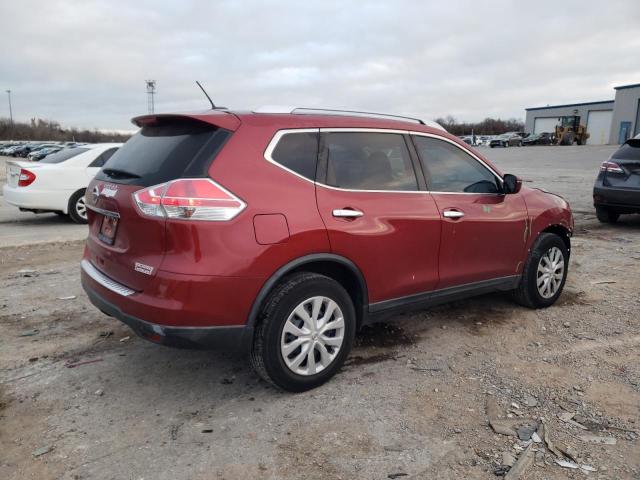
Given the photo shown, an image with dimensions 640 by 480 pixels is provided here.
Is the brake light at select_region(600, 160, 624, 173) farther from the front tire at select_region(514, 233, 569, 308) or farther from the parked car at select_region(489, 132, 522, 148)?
the parked car at select_region(489, 132, 522, 148)

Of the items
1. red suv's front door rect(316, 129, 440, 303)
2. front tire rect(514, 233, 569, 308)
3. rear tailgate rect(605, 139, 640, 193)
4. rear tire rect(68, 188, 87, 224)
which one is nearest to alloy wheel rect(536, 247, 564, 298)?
front tire rect(514, 233, 569, 308)

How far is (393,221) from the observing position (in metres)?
3.54

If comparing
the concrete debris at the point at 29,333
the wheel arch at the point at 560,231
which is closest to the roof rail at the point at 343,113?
the wheel arch at the point at 560,231

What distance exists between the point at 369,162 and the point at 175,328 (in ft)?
5.51

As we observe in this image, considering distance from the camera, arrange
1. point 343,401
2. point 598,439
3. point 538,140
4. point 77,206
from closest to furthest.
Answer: point 598,439 < point 343,401 < point 77,206 < point 538,140

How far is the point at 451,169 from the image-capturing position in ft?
13.4

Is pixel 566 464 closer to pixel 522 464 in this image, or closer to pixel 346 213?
pixel 522 464

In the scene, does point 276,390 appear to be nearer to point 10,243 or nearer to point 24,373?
point 24,373

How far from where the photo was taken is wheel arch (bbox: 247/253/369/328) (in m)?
3.01

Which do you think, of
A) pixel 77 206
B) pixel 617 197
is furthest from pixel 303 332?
pixel 77 206

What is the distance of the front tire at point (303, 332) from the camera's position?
3.08 meters

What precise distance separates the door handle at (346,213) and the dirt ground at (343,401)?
1108 millimetres

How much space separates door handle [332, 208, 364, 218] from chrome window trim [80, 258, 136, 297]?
1296 millimetres

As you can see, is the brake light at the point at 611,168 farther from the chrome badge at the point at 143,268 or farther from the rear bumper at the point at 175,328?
the chrome badge at the point at 143,268
